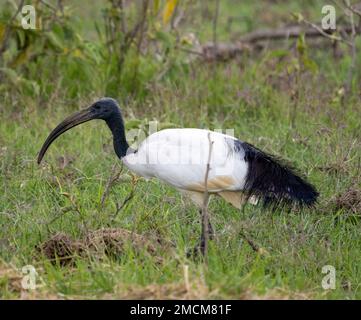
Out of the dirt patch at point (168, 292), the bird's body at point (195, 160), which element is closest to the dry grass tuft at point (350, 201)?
the bird's body at point (195, 160)

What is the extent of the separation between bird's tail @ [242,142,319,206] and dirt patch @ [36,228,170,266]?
69 centimetres

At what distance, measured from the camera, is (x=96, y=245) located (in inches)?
196

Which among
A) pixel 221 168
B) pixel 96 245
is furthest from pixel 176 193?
pixel 96 245

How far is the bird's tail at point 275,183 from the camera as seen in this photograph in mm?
5441

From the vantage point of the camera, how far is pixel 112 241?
5.10 metres

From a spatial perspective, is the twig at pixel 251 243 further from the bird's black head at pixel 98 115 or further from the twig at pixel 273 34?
the twig at pixel 273 34

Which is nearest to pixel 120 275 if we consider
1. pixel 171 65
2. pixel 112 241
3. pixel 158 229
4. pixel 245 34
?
pixel 112 241

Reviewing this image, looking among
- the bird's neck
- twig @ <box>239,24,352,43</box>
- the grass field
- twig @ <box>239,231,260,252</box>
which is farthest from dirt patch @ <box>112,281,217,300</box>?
twig @ <box>239,24,352,43</box>

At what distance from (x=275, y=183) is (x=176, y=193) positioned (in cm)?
99

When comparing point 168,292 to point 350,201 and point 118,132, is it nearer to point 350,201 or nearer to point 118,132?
point 118,132

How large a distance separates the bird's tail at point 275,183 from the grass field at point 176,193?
16 centimetres

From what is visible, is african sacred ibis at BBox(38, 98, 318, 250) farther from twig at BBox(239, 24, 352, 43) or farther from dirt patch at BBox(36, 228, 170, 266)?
twig at BBox(239, 24, 352, 43)

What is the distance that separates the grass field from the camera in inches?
182
